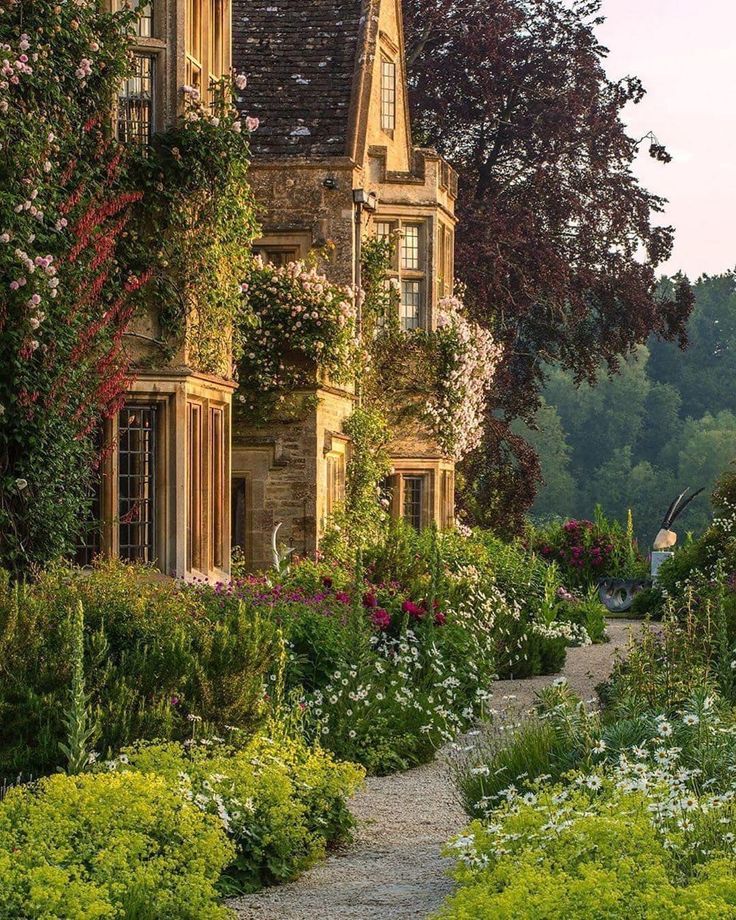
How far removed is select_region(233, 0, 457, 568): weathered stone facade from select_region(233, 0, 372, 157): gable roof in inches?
0.6

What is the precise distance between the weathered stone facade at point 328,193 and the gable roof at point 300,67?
0.05 ft

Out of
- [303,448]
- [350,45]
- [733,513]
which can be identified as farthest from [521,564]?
[350,45]

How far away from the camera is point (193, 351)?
45.3 feet

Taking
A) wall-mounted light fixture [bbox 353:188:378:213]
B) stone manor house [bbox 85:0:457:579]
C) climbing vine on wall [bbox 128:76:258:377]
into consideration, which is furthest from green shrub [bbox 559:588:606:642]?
climbing vine on wall [bbox 128:76:258:377]

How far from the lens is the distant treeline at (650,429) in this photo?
66625 mm

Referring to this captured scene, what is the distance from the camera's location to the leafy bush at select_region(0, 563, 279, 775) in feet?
28.7

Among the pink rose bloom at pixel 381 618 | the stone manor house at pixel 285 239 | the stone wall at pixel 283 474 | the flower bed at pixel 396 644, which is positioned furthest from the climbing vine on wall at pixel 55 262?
the stone wall at pixel 283 474

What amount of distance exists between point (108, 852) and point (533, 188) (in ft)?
77.7

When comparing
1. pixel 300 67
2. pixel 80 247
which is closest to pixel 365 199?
pixel 300 67

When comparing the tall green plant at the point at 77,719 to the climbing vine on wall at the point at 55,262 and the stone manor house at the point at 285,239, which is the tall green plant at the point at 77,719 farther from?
the stone manor house at the point at 285,239

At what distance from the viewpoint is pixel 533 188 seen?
1158 inches

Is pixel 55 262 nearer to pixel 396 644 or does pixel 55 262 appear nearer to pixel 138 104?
pixel 138 104

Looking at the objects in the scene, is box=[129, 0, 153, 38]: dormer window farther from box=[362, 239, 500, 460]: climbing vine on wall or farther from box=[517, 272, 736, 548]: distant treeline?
box=[517, 272, 736, 548]: distant treeline

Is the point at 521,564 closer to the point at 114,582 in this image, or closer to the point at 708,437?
the point at 114,582
